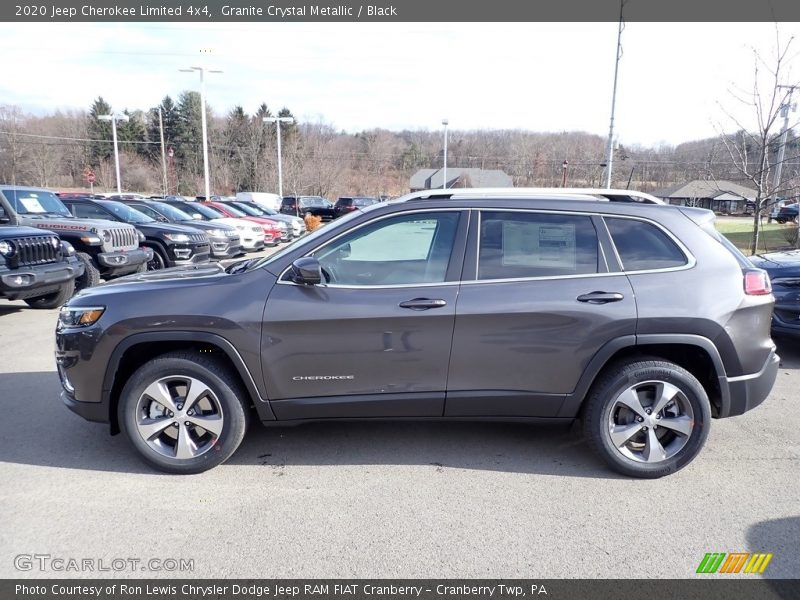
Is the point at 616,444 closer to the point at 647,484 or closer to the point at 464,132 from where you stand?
the point at 647,484

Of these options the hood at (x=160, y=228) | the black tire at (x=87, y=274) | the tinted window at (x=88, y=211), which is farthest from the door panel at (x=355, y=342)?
the tinted window at (x=88, y=211)

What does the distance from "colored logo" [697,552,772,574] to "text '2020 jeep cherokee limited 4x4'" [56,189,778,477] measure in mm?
737

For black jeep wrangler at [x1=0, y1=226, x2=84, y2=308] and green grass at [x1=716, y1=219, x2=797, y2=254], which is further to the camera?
green grass at [x1=716, y1=219, x2=797, y2=254]

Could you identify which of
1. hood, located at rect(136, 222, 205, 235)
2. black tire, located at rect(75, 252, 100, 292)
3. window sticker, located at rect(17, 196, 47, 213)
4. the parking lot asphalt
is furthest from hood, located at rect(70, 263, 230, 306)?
hood, located at rect(136, 222, 205, 235)

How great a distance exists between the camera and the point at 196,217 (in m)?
16.9

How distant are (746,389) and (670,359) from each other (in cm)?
49

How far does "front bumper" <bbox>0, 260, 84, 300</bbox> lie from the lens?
705 centimetres

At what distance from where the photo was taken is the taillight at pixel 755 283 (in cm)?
340

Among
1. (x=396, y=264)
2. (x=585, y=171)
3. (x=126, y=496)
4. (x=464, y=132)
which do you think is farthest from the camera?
(x=464, y=132)

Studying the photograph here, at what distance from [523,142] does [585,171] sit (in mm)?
15349

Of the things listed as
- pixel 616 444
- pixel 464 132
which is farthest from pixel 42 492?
pixel 464 132

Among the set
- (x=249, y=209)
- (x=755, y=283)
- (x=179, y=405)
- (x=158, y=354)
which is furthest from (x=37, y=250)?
(x=249, y=209)

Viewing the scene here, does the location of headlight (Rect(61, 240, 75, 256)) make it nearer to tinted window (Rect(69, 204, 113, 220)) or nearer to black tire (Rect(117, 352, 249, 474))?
tinted window (Rect(69, 204, 113, 220))

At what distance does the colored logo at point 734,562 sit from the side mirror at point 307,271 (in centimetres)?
262
